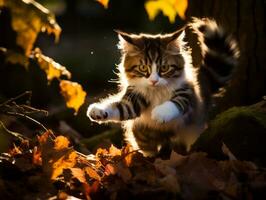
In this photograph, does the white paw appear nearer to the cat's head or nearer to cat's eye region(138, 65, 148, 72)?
the cat's head

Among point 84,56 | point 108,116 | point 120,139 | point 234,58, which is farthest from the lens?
point 84,56

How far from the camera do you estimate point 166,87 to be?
4492 mm

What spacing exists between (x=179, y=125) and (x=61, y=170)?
4.79ft

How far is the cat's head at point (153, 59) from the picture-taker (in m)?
4.52

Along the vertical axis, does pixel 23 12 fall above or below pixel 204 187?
above

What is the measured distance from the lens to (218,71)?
486 cm

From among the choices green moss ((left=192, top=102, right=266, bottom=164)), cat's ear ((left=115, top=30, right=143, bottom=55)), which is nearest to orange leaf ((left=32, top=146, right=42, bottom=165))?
green moss ((left=192, top=102, right=266, bottom=164))

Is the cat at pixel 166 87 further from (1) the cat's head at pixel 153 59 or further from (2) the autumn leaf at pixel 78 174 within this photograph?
(2) the autumn leaf at pixel 78 174

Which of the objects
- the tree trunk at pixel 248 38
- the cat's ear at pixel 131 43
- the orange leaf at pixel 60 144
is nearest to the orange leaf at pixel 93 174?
the orange leaf at pixel 60 144

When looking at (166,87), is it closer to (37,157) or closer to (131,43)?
(131,43)

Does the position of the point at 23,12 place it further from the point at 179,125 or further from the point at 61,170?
the point at 179,125

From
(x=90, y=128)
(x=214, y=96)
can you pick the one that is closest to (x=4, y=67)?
A: (x=90, y=128)

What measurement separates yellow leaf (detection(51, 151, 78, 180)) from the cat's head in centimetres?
138

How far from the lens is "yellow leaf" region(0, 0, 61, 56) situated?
3.29m
